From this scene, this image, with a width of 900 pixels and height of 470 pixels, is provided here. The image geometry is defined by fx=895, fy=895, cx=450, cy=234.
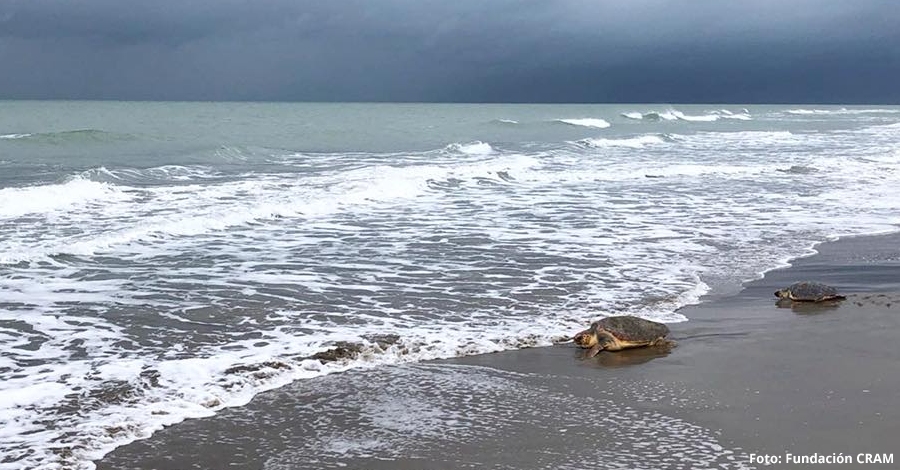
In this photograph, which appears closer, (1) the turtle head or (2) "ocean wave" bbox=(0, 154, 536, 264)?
(1) the turtle head

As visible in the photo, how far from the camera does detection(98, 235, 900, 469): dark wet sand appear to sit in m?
4.51

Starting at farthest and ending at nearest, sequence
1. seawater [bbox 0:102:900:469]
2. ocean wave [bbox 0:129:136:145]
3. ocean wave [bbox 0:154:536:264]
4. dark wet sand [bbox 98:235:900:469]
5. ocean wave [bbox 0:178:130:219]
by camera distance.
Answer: ocean wave [bbox 0:129:136:145], ocean wave [bbox 0:178:130:219], ocean wave [bbox 0:154:536:264], seawater [bbox 0:102:900:469], dark wet sand [bbox 98:235:900:469]

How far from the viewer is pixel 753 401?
529 centimetres

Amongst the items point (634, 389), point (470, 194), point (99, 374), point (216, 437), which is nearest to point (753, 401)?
point (634, 389)

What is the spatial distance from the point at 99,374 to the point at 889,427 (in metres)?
4.79

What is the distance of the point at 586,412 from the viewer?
5207 mm

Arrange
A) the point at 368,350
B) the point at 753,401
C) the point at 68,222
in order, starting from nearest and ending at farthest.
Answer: the point at 753,401
the point at 368,350
the point at 68,222

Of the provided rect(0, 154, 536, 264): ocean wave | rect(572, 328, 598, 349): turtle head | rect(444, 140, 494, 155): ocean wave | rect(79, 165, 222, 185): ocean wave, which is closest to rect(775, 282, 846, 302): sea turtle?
rect(572, 328, 598, 349): turtle head

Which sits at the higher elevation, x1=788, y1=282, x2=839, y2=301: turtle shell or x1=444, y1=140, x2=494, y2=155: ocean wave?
x1=444, y1=140, x2=494, y2=155: ocean wave

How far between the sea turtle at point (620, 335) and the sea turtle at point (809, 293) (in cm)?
205

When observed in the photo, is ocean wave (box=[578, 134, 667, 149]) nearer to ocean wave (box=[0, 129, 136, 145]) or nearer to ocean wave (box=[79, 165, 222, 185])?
ocean wave (box=[79, 165, 222, 185])

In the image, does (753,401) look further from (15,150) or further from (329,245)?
(15,150)

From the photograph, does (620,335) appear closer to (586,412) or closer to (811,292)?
(586,412)

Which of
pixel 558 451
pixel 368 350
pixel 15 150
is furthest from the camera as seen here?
pixel 15 150
